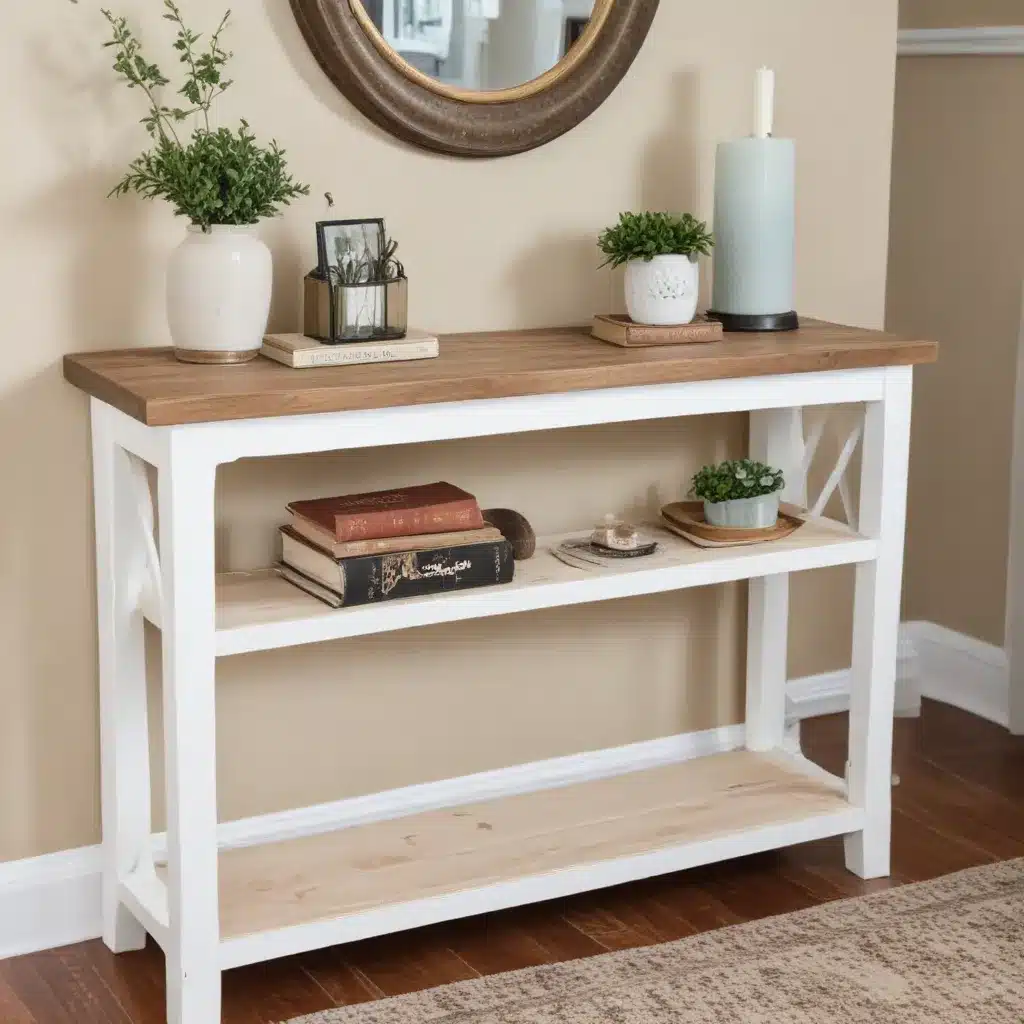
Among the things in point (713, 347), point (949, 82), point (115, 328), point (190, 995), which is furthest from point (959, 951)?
point (949, 82)

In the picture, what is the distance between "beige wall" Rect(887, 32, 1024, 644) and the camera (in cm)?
318

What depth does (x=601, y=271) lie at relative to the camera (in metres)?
2.59

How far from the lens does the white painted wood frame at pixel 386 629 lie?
77.4 inches

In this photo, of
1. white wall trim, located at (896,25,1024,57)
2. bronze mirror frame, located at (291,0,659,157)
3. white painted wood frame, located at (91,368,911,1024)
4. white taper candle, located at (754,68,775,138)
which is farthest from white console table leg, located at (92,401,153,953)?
white wall trim, located at (896,25,1024,57)

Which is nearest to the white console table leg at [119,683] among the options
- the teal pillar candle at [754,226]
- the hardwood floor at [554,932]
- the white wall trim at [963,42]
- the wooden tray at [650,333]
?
the hardwood floor at [554,932]

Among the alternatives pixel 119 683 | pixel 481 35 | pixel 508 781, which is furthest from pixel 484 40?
pixel 508 781

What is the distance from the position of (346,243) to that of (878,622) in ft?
3.32

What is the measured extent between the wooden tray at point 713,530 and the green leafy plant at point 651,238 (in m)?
0.41

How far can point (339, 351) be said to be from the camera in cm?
211

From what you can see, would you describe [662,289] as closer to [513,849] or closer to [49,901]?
[513,849]

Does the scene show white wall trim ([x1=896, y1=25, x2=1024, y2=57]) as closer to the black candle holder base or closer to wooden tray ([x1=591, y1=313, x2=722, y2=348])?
the black candle holder base

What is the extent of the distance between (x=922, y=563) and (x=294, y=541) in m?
1.72

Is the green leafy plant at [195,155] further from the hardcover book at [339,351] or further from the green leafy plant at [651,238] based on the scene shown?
the green leafy plant at [651,238]

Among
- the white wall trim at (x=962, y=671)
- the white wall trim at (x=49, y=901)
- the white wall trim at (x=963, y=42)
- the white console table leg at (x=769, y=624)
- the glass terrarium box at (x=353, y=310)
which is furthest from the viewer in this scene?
the white wall trim at (x=962, y=671)
